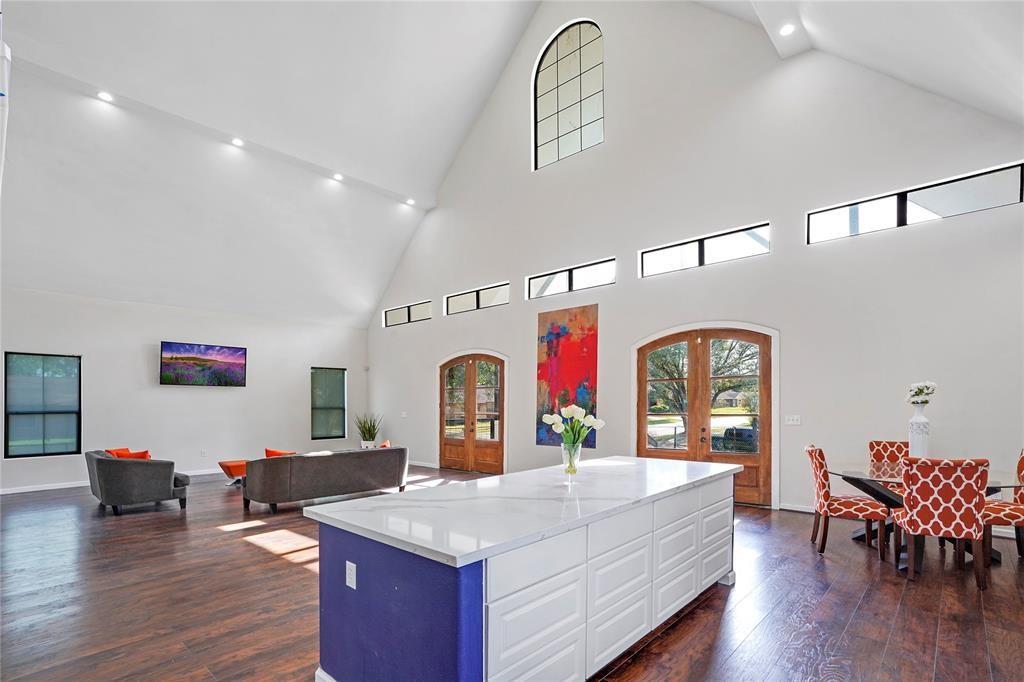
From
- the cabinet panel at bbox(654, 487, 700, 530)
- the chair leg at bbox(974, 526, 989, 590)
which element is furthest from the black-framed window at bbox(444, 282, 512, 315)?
the chair leg at bbox(974, 526, 989, 590)

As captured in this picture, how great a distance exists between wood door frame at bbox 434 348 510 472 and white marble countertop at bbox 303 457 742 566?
5.48 metres

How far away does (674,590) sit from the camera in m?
3.07

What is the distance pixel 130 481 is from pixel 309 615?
4.17 meters

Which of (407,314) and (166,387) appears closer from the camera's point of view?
(166,387)

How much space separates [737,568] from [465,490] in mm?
2470

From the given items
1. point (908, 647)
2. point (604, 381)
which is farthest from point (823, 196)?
point (908, 647)

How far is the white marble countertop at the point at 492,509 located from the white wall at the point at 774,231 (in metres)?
3.31

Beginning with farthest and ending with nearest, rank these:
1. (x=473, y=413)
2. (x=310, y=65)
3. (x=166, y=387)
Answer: (x=473, y=413), (x=166, y=387), (x=310, y=65)

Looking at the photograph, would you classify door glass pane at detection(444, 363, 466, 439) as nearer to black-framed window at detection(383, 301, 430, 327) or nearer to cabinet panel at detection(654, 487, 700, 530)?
black-framed window at detection(383, 301, 430, 327)

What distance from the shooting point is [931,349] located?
525cm

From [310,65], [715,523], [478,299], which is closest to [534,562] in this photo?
[715,523]

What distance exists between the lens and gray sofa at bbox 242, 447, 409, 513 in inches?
241

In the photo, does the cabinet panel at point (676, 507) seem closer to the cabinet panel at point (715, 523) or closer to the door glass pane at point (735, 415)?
the cabinet panel at point (715, 523)

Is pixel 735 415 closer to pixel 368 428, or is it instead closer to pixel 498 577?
pixel 498 577
